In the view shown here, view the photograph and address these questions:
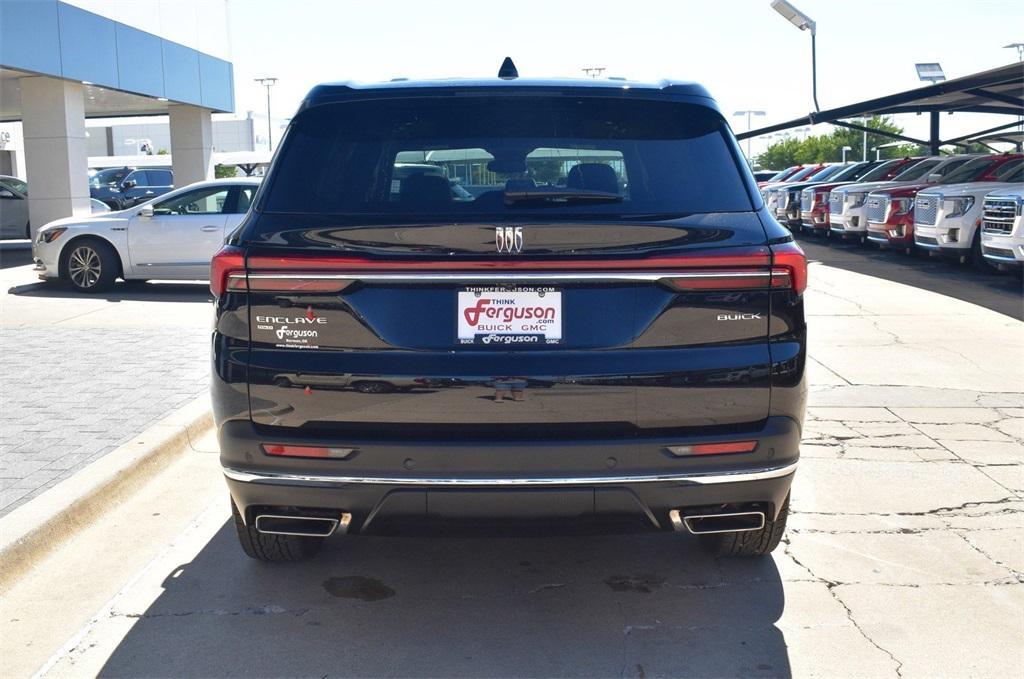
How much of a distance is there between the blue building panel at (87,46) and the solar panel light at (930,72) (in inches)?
766

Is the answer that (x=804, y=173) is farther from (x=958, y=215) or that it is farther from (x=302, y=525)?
(x=302, y=525)

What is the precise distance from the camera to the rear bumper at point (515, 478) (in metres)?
3.54

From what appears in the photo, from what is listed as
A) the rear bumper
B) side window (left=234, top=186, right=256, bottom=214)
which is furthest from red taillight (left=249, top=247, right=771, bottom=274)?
side window (left=234, top=186, right=256, bottom=214)

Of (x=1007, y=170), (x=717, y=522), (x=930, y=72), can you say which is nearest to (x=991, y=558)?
(x=717, y=522)

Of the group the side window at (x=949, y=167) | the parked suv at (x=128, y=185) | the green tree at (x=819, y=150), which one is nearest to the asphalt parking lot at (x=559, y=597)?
the side window at (x=949, y=167)

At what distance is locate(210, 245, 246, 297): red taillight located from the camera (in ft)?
12.1

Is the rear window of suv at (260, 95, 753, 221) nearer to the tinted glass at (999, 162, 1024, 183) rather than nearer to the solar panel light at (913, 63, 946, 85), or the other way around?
the tinted glass at (999, 162, 1024, 183)

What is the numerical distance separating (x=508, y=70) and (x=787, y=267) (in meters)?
1.61

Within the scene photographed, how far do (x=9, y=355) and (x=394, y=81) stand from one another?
6.72 meters

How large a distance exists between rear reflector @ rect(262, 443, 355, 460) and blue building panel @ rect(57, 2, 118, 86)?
18179mm

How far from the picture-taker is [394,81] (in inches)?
165

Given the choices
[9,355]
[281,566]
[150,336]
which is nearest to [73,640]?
[281,566]

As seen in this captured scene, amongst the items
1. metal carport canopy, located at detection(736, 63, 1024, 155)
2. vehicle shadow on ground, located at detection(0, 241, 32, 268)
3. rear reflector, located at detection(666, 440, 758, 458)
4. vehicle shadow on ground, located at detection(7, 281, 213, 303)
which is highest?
metal carport canopy, located at detection(736, 63, 1024, 155)

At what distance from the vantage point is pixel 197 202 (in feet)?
48.8
